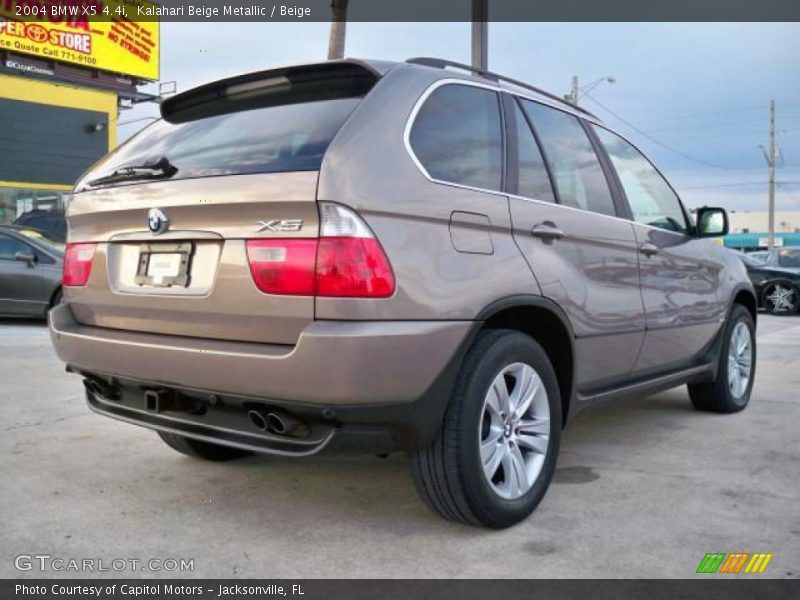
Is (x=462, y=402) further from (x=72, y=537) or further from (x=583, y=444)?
(x=583, y=444)

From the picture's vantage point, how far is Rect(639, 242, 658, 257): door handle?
4.13 metres

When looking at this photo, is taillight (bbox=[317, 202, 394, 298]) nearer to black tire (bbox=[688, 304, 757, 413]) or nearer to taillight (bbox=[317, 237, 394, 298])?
taillight (bbox=[317, 237, 394, 298])

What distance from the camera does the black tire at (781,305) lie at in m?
15.1

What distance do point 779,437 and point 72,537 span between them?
3842 mm

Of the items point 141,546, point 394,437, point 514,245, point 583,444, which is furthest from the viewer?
point 583,444

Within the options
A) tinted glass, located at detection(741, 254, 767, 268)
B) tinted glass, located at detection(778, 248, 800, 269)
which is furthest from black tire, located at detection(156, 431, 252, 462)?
tinted glass, located at detection(778, 248, 800, 269)

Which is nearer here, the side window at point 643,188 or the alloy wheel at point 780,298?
→ the side window at point 643,188

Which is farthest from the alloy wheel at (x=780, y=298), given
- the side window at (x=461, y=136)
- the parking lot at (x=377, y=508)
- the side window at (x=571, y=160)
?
the side window at (x=461, y=136)

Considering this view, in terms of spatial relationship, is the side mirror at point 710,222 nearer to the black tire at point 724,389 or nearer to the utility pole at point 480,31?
the black tire at point 724,389

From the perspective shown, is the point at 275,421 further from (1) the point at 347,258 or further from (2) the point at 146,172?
(2) the point at 146,172

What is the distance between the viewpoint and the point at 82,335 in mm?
3219

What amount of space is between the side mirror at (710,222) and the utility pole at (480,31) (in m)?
5.27

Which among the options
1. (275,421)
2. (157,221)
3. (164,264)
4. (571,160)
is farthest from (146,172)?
(571,160)

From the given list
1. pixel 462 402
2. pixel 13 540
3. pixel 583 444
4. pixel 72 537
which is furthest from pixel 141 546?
pixel 583 444
